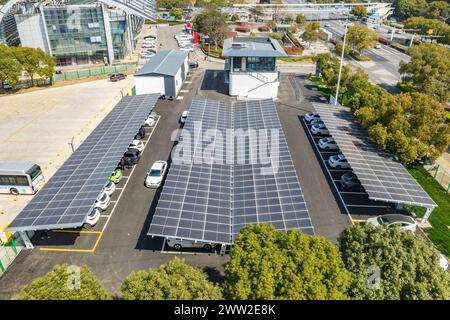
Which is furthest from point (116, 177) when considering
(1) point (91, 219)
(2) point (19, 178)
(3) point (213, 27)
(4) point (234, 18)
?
(4) point (234, 18)

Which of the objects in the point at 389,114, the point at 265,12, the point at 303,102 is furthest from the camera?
the point at 265,12

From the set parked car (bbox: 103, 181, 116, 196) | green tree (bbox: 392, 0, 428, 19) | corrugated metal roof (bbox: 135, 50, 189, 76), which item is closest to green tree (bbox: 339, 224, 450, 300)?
parked car (bbox: 103, 181, 116, 196)

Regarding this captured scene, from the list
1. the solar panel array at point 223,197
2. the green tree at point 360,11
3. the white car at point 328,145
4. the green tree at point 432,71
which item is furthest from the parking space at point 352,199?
the green tree at point 360,11

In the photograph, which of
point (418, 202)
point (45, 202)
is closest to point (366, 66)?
point (418, 202)

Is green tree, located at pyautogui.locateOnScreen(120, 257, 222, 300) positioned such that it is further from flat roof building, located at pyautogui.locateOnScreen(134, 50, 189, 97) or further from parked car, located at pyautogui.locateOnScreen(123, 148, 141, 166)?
flat roof building, located at pyautogui.locateOnScreen(134, 50, 189, 97)

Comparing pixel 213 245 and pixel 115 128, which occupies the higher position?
pixel 115 128
